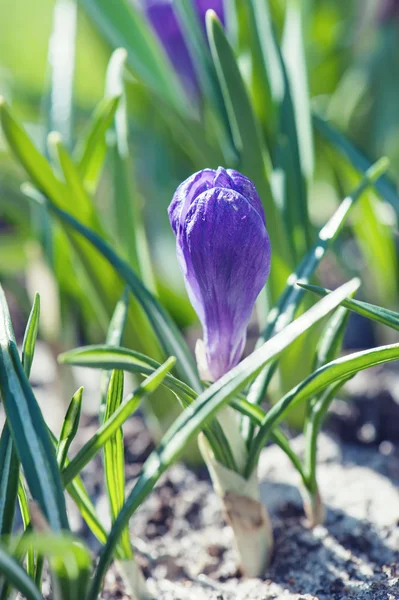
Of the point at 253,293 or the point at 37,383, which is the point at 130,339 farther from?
the point at 37,383

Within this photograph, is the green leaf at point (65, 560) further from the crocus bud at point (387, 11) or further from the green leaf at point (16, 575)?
the crocus bud at point (387, 11)

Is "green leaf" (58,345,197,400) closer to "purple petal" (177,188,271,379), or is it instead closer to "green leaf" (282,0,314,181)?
"purple petal" (177,188,271,379)

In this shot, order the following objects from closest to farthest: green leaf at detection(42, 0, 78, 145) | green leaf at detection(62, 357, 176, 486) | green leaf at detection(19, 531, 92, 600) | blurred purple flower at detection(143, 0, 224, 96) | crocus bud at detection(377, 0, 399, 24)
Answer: green leaf at detection(19, 531, 92, 600)
green leaf at detection(62, 357, 176, 486)
green leaf at detection(42, 0, 78, 145)
blurred purple flower at detection(143, 0, 224, 96)
crocus bud at detection(377, 0, 399, 24)

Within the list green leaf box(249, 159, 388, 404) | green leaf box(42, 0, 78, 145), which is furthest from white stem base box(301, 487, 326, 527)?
green leaf box(42, 0, 78, 145)

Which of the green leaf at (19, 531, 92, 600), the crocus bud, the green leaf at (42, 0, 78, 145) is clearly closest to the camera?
the green leaf at (19, 531, 92, 600)

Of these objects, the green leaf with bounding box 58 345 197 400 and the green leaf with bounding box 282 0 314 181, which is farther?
the green leaf with bounding box 282 0 314 181

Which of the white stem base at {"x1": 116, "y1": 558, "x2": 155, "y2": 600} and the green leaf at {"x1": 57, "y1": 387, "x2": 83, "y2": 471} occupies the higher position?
the green leaf at {"x1": 57, "y1": 387, "x2": 83, "y2": 471}
